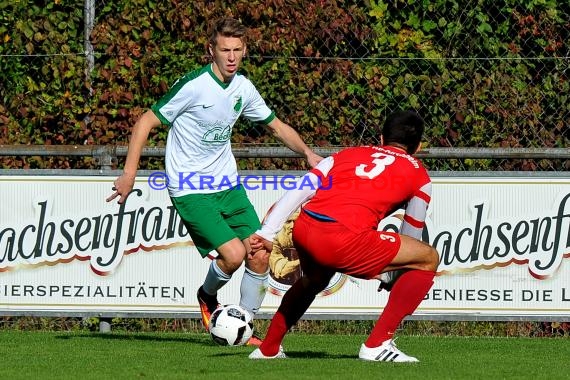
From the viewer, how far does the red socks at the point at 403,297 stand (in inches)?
290

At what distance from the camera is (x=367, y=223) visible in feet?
23.9

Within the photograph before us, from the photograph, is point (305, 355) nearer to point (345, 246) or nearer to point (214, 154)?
point (345, 246)

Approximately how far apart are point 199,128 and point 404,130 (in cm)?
176

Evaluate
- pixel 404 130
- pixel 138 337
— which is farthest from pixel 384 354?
pixel 138 337

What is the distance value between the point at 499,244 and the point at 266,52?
2.64 metres

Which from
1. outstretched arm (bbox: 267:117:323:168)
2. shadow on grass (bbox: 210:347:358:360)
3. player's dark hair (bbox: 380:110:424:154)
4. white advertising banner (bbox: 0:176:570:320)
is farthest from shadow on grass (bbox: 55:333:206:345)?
player's dark hair (bbox: 380:110:424:154)

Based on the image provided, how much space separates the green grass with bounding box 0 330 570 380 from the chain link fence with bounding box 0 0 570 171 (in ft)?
6.24

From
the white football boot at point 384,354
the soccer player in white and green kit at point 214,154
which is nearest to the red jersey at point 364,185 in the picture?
the white football boot at point 384,354

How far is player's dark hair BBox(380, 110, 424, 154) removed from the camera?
7.48 meters

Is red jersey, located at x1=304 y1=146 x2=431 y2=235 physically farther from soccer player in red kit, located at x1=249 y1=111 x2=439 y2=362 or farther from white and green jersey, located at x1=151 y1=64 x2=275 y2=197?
white and green jersey, located at x1=151 y1=64 x2=275 y2=197

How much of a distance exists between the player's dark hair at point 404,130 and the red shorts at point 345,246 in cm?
55

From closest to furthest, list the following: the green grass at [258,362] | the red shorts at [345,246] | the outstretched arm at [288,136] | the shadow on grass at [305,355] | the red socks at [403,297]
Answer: the green grass at [258,362] < the red shorts at [345,246] < the red socks at [403,297] < the shadow on grass at [305,355] < the outstretched arm at [288,136]

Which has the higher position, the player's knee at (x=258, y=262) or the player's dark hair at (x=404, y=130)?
the player's dark hair at (x=404, y=130)

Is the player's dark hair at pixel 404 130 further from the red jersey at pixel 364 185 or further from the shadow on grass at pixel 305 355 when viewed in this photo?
the shadow on grass at pixel 305 355
